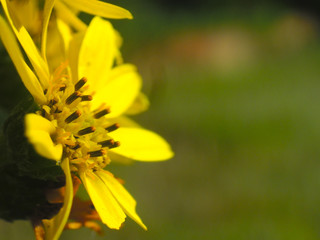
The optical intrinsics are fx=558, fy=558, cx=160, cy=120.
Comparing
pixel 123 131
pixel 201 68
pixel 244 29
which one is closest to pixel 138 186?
pixel 123 131

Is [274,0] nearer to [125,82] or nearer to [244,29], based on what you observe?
[244,29]

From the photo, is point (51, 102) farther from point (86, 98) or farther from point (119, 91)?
point (119, 91)

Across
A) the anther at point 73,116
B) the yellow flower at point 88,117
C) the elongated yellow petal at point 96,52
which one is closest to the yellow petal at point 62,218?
the yellow flower at point 88,117

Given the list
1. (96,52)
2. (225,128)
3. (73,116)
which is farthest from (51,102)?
(225,128)

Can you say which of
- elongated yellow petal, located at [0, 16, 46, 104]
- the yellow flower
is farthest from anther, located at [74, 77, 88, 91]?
elongated yellow petal, located at [0, 16, 46, 104]

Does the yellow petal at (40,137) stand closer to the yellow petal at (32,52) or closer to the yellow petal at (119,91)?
the yellow petal at (32,52)

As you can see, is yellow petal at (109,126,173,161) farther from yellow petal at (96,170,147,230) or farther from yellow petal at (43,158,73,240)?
yellow petal at (43,158,73,240)

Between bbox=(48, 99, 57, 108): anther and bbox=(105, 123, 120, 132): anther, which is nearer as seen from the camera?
bbox=(48, 99, 57, 108): anther

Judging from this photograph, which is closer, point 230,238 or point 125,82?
point 125,82
